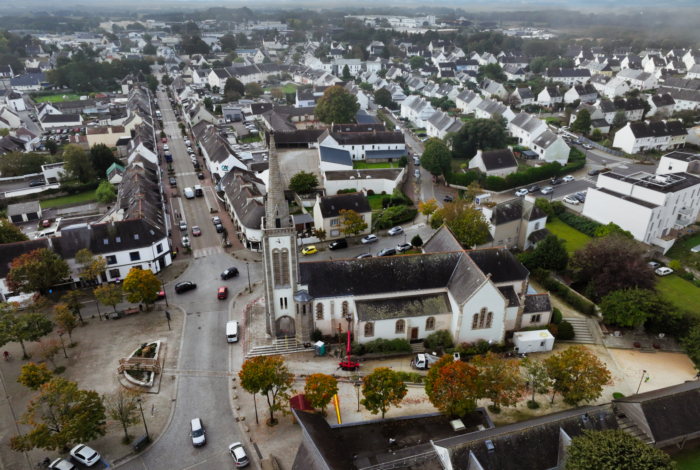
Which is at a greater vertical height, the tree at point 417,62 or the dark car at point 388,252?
the tree at point 417,62

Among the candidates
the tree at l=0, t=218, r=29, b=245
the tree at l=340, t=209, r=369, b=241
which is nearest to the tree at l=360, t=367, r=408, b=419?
the tree at l=340, t=209, r=369, b=241

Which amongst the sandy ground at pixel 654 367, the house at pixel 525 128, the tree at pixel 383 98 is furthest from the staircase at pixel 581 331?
the tree at pixel 383 98

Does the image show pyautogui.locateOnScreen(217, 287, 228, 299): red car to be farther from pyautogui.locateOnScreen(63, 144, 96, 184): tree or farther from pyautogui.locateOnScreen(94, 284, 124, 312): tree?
pyautogui.locateOnScreen(63, 144, 96, 184): tree

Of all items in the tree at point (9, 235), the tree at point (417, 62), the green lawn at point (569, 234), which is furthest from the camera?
the tree at point (417, 62)

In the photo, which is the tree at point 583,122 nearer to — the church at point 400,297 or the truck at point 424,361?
the church at point 400,297

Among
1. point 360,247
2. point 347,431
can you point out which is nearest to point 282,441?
point 347,431

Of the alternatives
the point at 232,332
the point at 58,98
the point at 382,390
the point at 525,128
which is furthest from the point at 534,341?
the point at 58,98

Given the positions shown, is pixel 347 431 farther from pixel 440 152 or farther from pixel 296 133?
pixel 296 133
